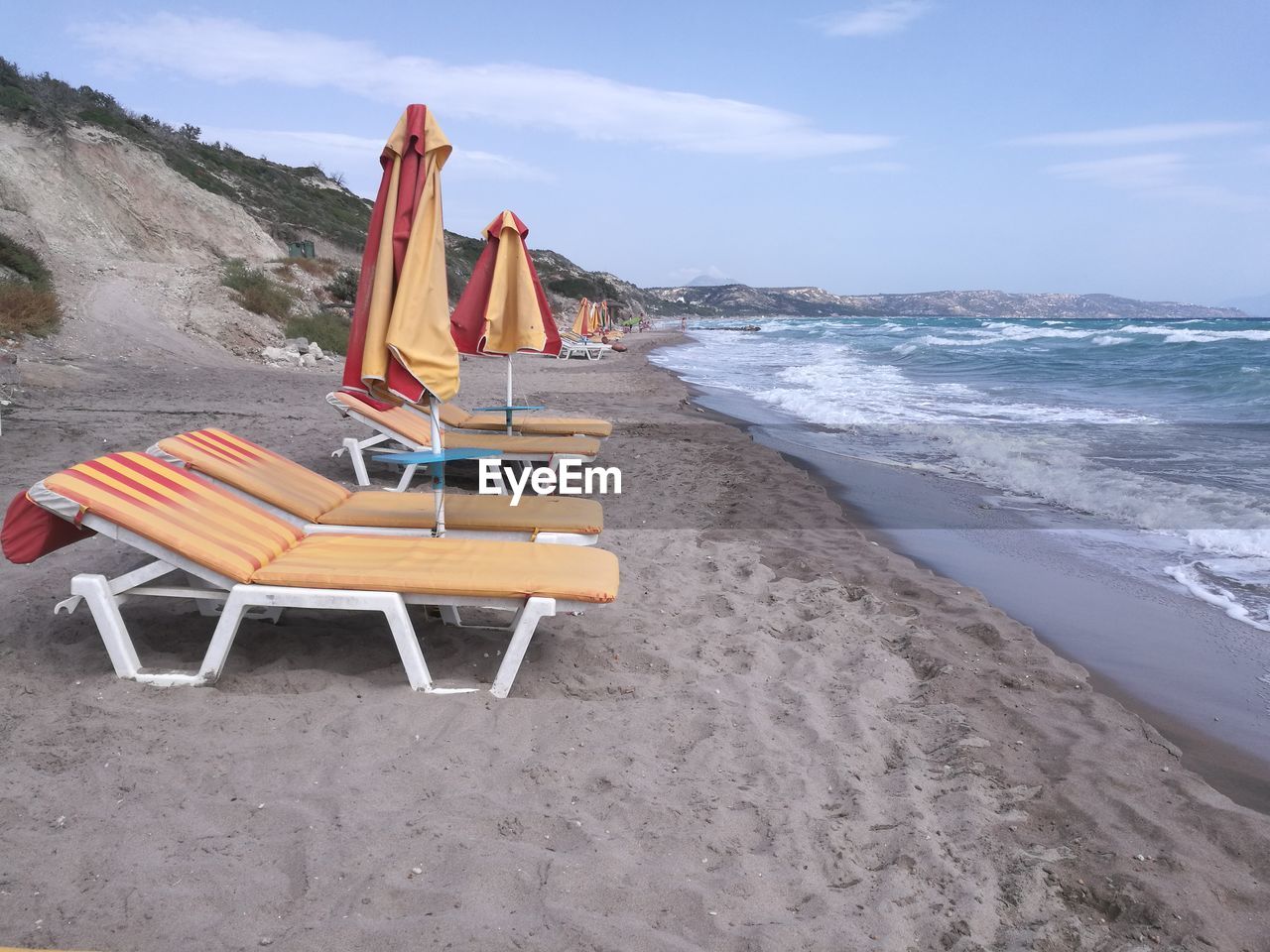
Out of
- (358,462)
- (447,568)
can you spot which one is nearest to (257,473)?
(447,568)

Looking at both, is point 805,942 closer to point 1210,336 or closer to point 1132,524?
point 1132,524

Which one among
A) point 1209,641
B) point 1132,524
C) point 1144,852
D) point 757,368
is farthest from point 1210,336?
point 1144,852

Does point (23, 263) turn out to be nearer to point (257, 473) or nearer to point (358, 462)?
point (358, 462)

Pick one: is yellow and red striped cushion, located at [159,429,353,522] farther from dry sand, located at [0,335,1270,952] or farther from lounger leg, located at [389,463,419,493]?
lounger leg, located at [389,463,419,493]

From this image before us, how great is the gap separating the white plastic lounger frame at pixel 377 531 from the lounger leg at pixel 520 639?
0.84 metres

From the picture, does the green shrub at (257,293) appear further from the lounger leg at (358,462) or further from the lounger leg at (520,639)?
the lounger leg at (520,639)

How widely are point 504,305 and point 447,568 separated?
379 cm

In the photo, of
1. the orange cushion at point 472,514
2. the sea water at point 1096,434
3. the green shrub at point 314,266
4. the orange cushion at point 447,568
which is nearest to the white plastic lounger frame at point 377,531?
the orange cushion at point 472,514

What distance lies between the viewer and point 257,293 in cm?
1617

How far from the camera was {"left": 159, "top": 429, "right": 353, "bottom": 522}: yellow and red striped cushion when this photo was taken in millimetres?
4152

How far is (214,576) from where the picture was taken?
127 inches

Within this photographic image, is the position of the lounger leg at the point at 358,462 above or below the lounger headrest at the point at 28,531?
below

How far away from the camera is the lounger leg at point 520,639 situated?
3.28 m

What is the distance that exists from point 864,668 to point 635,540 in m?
2.17
